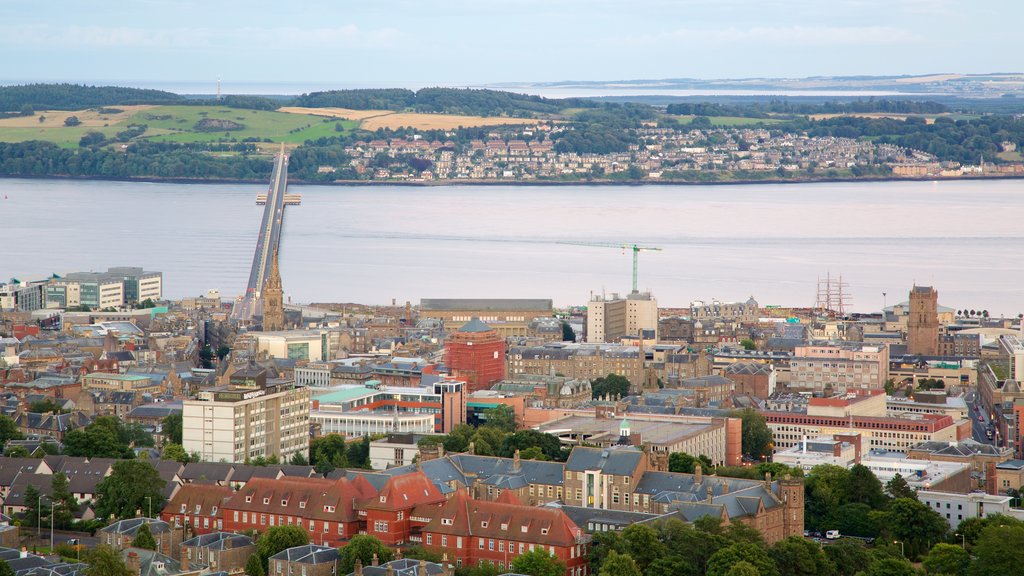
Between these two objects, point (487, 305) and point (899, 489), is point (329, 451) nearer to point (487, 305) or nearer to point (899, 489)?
point (899, 489)

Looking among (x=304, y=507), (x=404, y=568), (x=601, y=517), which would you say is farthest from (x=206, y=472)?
(x=404, y=568)

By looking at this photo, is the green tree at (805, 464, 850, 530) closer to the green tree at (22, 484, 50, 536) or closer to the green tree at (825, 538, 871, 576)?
the green tree at (825, 538, 871, 576)

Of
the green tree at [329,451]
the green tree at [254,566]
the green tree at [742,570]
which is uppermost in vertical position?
the green tree at [742,570]

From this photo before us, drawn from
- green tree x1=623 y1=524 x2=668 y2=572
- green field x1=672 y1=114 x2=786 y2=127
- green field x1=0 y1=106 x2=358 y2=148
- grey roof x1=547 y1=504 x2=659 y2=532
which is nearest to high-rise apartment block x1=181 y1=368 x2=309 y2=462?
grey roof x1=547 y1=504 x2=659 y2=532

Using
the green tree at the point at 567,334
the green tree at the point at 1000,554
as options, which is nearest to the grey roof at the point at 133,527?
the green tree at the point at 1000,554

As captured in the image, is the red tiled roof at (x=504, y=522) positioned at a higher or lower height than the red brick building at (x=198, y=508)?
higher

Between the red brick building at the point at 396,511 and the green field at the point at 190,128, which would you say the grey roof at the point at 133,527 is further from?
the green field at the point at 190,128
